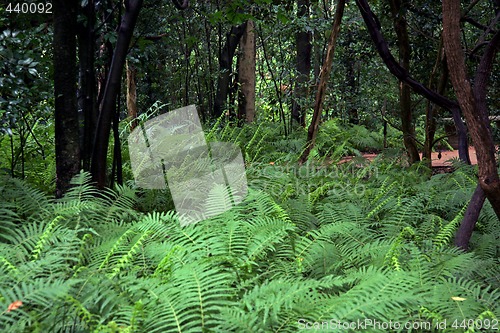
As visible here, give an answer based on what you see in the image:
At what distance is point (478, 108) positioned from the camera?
2.55m

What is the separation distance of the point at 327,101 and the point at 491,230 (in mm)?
7988

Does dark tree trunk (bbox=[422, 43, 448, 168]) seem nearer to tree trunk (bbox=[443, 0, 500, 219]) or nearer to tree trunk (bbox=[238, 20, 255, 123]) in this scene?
tree trunk (bbox=[443, 0, 500, 219])

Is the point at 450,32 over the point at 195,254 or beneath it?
over

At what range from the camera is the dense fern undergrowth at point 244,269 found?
1.74 m

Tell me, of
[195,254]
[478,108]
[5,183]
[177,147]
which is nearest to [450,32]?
[478,108]

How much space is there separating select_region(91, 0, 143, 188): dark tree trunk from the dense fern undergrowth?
36 centimetres

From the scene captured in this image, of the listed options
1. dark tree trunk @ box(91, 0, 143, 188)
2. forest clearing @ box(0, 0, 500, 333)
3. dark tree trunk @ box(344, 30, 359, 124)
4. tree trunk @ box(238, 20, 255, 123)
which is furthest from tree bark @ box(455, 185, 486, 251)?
dark tree trunk @ box(344, 30, 359, 124)

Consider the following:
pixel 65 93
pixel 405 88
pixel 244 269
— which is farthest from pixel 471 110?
pixel 405 88

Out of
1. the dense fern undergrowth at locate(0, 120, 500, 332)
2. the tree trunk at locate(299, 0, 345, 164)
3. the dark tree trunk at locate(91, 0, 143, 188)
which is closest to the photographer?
the dense fern undergrowth at locate(0, 120, 500, 332)

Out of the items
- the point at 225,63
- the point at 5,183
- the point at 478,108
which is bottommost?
the point at 5,183

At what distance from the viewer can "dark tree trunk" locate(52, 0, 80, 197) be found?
3.25 m

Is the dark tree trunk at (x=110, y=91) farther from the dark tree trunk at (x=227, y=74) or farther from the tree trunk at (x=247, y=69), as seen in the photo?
the tree trunk at (x=247, y=69)

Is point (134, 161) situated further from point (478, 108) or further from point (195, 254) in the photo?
point (478, 108)

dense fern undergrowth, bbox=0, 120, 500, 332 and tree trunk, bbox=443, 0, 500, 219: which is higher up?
tree trunk, bbox=443, 0, 500, 219
